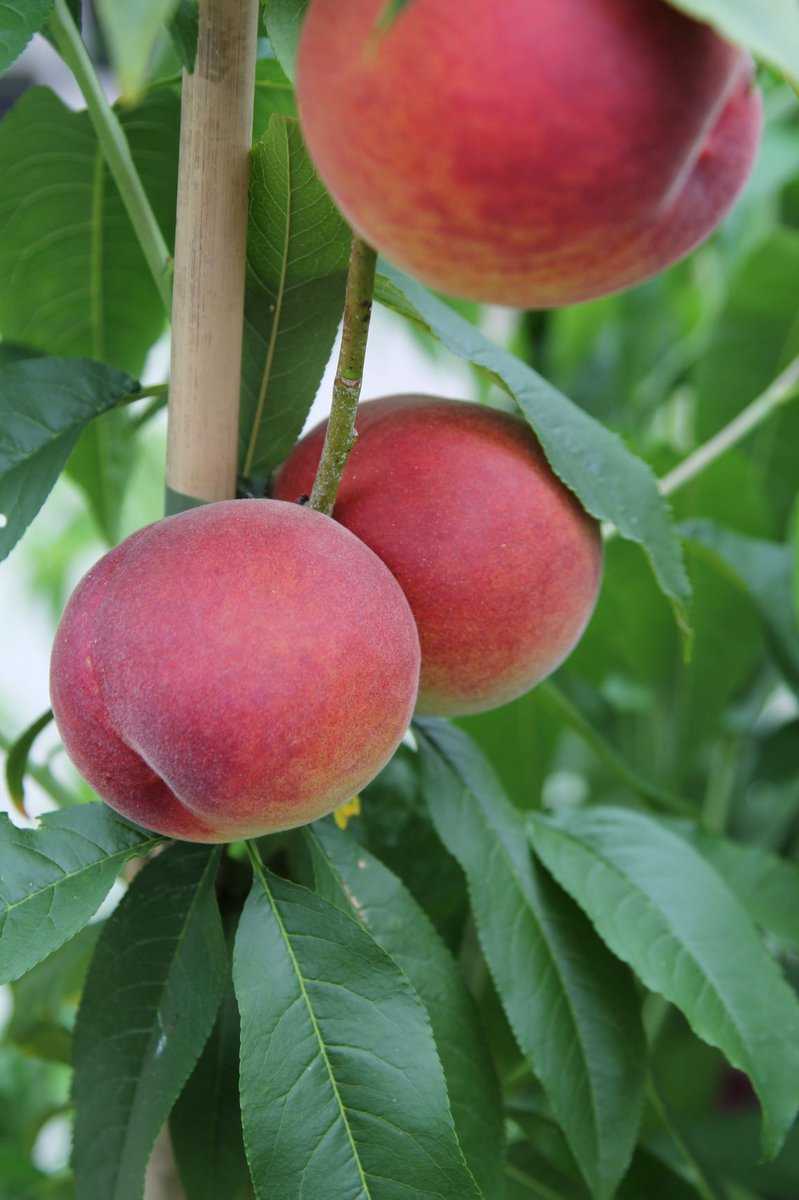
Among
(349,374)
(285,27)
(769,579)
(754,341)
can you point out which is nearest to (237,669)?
(349,374)

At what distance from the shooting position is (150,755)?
0.37 metres

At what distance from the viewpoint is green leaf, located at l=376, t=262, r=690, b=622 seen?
466mm

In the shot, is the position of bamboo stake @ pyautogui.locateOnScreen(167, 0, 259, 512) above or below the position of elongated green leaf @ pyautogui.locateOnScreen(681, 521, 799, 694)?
above

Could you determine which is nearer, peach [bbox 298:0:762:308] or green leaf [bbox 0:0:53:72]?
peach [bbox 298:0:762:308]

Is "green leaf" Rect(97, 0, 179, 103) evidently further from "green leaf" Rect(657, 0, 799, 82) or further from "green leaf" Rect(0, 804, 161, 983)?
"green leaf" Rect(0, 804, 161, 983)

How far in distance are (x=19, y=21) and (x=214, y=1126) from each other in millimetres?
434

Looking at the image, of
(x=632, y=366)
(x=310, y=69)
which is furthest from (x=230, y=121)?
(x=632, y=366)

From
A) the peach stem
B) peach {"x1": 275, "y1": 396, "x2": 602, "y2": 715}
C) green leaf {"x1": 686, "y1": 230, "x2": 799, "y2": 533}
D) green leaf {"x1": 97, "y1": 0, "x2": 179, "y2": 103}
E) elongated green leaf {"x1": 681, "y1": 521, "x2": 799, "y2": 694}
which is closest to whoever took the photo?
green leaf {"x1": 97, "y1": 0, "x2": 179, "y2": 103}

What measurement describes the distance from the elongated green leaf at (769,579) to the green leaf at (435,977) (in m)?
0.34

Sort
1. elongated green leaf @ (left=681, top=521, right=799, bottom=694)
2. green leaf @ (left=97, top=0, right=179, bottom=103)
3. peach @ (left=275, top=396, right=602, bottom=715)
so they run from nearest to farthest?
1. green leaf @ (left=97, top=0, right=179, bottom=103)
2. peach @ (left=275, top=396, right=602, bottom=715)
3. elongated green leaf @ (left=681, top=521, right=799, bottom=694)

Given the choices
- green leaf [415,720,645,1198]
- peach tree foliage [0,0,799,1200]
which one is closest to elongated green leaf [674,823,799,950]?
peach tree foliage [0,0,799,1200]

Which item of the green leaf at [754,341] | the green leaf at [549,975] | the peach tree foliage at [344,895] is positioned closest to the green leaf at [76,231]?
the peach tree foliage at [344,895]

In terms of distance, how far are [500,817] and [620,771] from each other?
15 centimetres

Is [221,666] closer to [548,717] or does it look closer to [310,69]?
[310,69]
